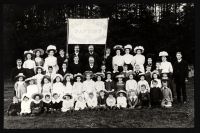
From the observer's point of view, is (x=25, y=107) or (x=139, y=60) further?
(x=139, y=60)

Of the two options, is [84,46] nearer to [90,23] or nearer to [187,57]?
[90,23]

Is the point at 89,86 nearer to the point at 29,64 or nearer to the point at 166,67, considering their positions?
the point at 29,64

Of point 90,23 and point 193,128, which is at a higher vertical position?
point 90,23

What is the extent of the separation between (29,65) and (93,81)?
1.43 metres

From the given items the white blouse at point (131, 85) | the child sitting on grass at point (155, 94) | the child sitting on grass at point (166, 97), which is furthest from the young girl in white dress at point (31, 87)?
the child sitting on grass at point (166, 97)

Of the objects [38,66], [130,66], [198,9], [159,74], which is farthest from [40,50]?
[198,9]

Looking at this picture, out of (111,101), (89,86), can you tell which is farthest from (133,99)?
(89,86)

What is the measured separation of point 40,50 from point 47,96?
100 centimetres

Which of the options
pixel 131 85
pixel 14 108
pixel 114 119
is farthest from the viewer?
pixel 131 85

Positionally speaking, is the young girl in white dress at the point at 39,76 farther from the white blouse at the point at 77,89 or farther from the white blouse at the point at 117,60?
the white blouse at the point at 117,60

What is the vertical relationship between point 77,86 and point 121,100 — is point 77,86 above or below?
above

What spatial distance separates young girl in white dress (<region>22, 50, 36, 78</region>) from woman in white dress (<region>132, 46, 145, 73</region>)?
2.20 meters

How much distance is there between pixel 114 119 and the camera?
390 inches

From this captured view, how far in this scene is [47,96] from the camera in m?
10.2
